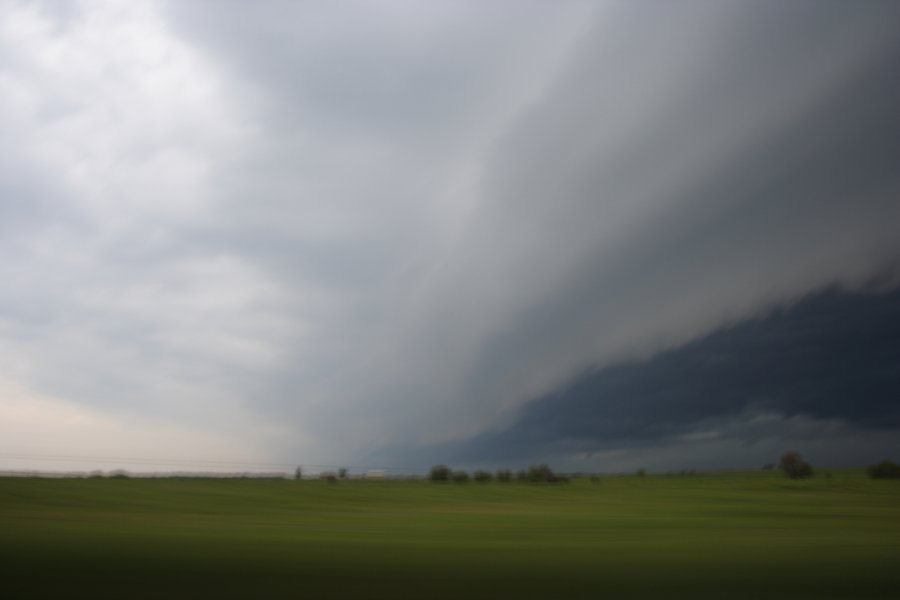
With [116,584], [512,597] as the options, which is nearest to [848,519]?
[512,597]

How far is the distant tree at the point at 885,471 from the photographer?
114 metres

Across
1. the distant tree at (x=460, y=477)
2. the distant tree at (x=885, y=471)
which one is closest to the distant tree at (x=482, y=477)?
the distant tree at (x=460, y=477)

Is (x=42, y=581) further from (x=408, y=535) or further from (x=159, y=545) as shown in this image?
(x=408, y=535)

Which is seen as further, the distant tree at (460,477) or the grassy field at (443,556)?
the distant tree at (460,477)

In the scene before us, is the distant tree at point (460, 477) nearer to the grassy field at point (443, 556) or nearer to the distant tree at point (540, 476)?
the distant tree at point (540, 476)

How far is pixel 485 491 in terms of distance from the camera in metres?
71.6

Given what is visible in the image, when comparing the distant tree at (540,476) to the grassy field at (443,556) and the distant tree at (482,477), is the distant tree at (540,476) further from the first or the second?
the grassy field at (443,556)

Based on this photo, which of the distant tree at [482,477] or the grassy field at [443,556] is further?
the distant tree at [482,477]

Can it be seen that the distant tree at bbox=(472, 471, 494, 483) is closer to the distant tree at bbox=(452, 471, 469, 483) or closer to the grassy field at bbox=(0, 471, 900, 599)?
the distant tree at bbox=(452, 471, 469, 483)

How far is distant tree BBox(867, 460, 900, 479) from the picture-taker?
114 meters

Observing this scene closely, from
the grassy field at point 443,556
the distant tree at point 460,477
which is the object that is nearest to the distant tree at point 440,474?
the distant tree at point 460,477

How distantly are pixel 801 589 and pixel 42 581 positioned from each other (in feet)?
49.0


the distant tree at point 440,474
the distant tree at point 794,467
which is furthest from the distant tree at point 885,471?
the distant tree at point 440,474

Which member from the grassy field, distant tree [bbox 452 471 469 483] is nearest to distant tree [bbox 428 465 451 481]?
distant tree [bbox 452 471 469 483]
